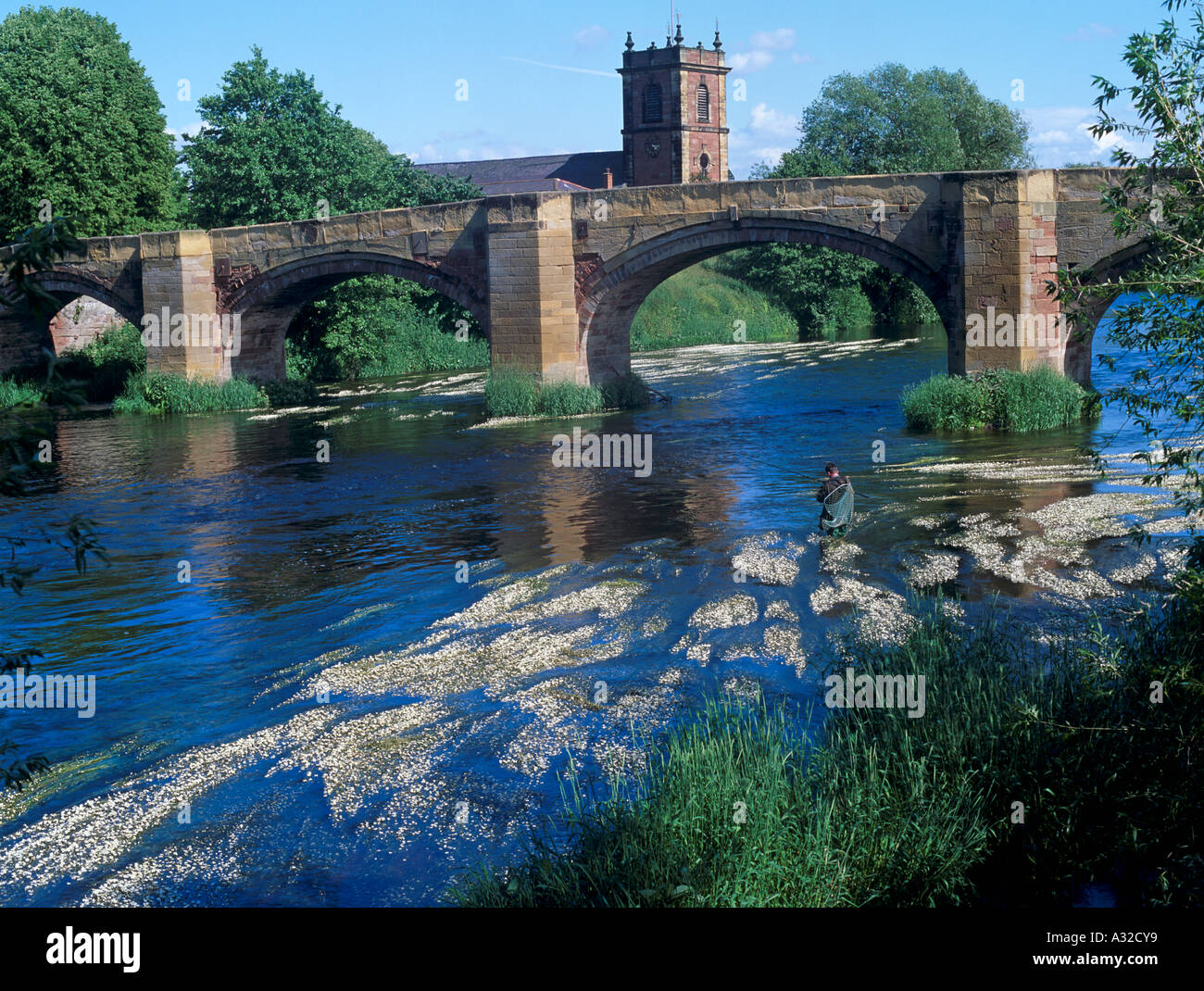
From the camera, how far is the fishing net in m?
13.9

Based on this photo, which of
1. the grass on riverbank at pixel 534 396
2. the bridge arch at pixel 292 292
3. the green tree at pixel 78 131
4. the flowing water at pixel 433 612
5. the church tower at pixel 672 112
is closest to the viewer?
the flowing water at pixel 433 612

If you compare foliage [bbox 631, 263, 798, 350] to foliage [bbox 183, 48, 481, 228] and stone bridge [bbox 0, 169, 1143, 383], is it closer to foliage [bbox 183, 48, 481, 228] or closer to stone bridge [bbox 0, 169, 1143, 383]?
foliage [bbox 183, 48, 481, 228]

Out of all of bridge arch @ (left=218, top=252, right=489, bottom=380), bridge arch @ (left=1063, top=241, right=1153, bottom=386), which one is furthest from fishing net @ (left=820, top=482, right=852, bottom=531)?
bridge arch @ (left=218, top=252, right=489, bottom=380)

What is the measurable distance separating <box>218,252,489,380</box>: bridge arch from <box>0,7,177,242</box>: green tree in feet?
24.0

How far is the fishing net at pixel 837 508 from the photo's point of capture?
45.6 feet

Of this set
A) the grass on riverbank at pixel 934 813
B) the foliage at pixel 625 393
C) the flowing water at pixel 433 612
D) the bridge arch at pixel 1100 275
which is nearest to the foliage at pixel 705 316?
the foliage at pixel 625 393

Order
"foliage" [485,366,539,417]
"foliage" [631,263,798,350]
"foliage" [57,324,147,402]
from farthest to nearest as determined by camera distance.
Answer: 1. "foliage" [631,263,798,350]
2. "foliage" [57,324,147,402]
3. "foliage" [485,366,539,417]

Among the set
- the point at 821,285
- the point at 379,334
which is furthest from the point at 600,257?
the point at 821,285

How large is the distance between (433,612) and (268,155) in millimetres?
24764

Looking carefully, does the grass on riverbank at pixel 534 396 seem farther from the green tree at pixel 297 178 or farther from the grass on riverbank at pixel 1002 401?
the green tree at pixel 297 178

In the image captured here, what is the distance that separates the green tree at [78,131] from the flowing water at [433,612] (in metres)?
17.3

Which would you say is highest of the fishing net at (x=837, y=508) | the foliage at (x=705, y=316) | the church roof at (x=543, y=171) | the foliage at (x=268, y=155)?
the church roof at (x=543, y=171)

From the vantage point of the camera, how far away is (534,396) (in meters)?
26.0
